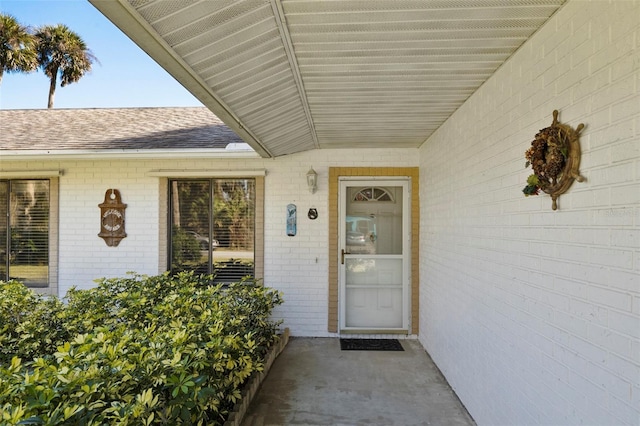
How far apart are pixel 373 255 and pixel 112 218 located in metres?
3.81

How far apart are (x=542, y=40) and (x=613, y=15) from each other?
0.54m

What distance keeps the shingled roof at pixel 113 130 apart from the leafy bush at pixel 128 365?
88.6 inches

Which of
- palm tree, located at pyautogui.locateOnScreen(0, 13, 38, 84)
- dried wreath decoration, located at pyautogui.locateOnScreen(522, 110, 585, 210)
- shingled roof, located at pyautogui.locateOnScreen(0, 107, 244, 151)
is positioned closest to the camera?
dried wreath decoration, located at pyautogui.locateOnScreen(522, 110, 585, 210)

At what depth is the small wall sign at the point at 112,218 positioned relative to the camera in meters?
5.28

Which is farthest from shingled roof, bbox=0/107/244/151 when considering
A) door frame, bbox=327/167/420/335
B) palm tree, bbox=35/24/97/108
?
palm tree, bbox=35/24/97/108

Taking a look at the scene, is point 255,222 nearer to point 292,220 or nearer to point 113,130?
point 292,220

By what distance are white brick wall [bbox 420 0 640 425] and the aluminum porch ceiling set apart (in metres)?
0.25

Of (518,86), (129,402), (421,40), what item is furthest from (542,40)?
(129,402)

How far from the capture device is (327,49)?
7.87 ft

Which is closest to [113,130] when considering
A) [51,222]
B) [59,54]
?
[51,222]

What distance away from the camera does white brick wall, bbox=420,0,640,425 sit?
153 centimetres

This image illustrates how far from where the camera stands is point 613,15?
1596 millimetres

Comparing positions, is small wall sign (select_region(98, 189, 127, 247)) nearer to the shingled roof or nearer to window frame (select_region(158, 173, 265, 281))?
window frame (select_region(158, 173, 265, 281))

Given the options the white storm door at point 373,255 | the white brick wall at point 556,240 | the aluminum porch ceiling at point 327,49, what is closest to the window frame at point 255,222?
the white storm door at point 373,255
